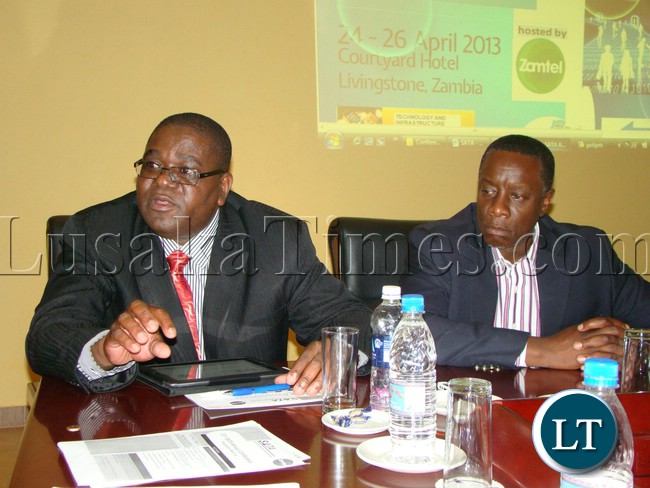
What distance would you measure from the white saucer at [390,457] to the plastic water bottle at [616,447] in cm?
18

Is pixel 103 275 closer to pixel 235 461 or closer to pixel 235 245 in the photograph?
pixel 235 245

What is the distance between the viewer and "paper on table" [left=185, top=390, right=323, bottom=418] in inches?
53.4

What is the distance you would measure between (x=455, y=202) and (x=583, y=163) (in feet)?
2.88

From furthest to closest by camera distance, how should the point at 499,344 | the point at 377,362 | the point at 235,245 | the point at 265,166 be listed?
the point at 265,166
the point at 235,245
the point at 499,344
the point at 377,362

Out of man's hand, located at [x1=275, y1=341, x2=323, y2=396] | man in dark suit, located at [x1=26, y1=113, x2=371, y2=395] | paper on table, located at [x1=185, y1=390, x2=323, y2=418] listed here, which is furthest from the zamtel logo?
paper on table, located at [x1=185, y1=390, x2=323, y2=418]

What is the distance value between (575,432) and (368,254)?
1634 mm

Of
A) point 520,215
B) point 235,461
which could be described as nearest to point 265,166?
point 520,215

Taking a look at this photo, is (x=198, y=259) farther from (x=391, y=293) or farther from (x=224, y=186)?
(x=391, y=293)

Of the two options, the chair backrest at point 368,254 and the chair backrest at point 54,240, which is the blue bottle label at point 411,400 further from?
the chair backrest at point 54,240

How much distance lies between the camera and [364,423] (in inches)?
50.0

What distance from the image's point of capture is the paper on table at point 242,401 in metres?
1.36

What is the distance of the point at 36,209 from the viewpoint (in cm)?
338

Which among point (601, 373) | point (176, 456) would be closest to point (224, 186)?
point (176, 456)

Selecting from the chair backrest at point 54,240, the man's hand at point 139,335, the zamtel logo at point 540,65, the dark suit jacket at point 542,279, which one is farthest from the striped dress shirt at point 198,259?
the zamtel logo at point 540,65
